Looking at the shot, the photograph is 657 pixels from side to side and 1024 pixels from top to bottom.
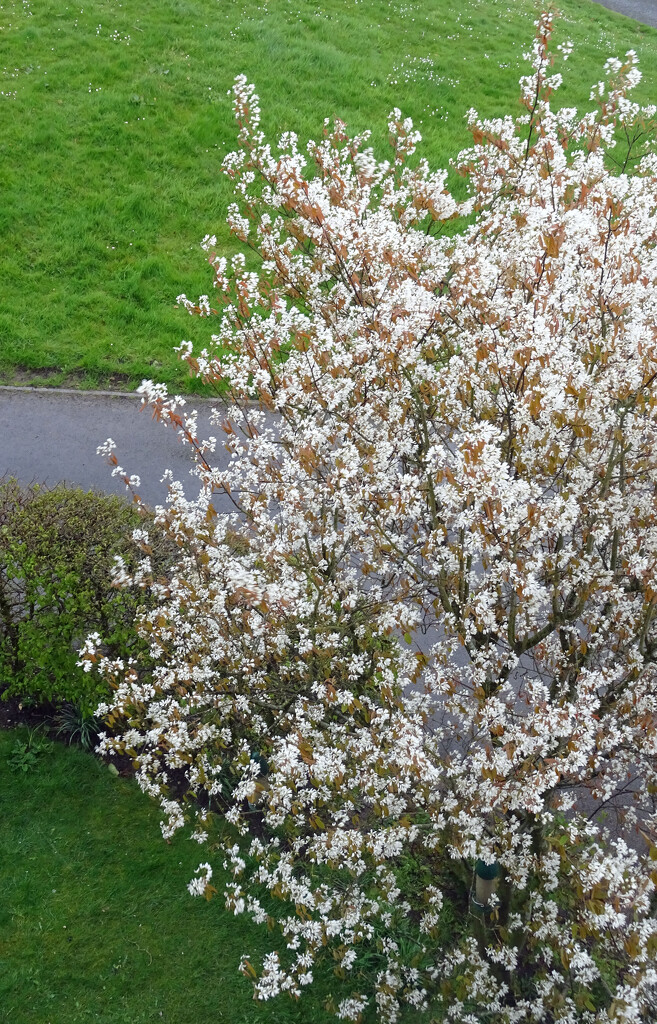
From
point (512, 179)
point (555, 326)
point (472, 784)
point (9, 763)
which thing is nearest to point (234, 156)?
point (512, 179)

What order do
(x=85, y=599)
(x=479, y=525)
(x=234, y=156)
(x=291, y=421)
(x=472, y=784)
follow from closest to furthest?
(x=479, y=525) → (x=472, y=784) → (x=291, y=421) → (x=234, y=156) → (x=85, y=599)

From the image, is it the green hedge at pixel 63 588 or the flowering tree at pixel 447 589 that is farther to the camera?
the green hedge at pixel 63 588

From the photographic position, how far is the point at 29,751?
7.70m

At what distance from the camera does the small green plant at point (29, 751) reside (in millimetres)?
7602

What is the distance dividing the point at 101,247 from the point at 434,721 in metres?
10.2

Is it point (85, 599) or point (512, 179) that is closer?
point (512, 179)

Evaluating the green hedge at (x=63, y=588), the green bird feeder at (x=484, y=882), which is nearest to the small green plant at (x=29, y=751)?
the green hedge at (x=63, y=588)

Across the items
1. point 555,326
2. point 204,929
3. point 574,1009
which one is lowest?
point 204,929

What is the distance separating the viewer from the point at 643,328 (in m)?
4.56

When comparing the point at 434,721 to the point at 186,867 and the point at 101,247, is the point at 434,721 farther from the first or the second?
the point at 101,247

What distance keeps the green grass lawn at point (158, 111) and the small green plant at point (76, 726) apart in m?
5.31

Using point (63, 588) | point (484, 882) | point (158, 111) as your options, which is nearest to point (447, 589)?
point (484, 882)

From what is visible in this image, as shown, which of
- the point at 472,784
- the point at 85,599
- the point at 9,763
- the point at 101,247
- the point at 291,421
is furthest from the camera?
the point at 101,247

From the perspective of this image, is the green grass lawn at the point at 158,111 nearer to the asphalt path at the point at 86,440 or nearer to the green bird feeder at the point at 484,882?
the asphalt path at the point at 86,440
